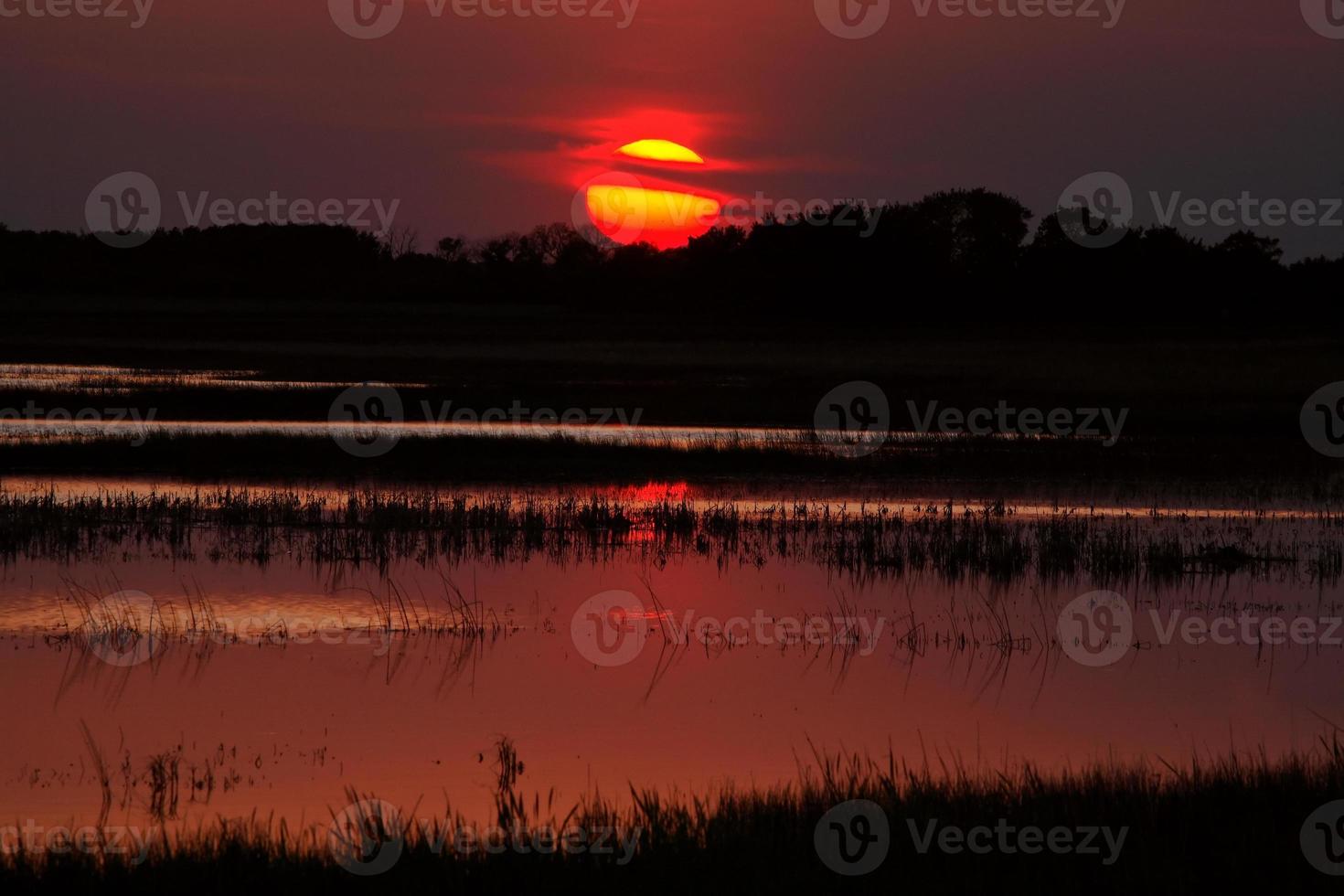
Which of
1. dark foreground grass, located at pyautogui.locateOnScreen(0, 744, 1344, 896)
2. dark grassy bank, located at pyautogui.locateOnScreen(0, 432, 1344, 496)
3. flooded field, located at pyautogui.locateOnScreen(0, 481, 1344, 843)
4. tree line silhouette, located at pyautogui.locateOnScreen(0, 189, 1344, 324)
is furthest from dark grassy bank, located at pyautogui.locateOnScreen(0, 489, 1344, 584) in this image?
tree line silhouette, located at pyautogui.locateOnScreen(0, 189, 1344, 324)

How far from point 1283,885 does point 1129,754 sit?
2935mm

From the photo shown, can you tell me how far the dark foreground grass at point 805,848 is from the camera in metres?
6.67

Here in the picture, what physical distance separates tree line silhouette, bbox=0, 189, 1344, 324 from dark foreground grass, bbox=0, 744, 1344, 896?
77.9 meters

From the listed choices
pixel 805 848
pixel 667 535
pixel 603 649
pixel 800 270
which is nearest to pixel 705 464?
pixel 667 535

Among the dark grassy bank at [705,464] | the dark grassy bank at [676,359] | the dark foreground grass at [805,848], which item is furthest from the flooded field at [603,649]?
the dark grassy bank at [676,359]

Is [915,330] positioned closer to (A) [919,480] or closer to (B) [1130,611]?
(A) [919,480]

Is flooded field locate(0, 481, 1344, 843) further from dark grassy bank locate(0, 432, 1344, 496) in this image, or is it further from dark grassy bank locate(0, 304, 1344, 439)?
dark grassy bank locate(0, 304, 1344, 439)

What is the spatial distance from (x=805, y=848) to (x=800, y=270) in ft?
277

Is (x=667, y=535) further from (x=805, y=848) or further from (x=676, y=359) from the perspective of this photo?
(x=676, y=359)

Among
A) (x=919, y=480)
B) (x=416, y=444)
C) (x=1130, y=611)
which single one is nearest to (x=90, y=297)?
(x=416, y=444)

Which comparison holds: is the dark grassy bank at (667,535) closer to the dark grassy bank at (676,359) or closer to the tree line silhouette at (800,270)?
the dark grassy bank at (676,359)

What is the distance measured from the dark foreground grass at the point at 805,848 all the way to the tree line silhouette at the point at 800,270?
77.9 m

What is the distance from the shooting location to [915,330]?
268 feet

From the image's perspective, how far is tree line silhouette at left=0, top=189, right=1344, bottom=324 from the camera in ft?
279
